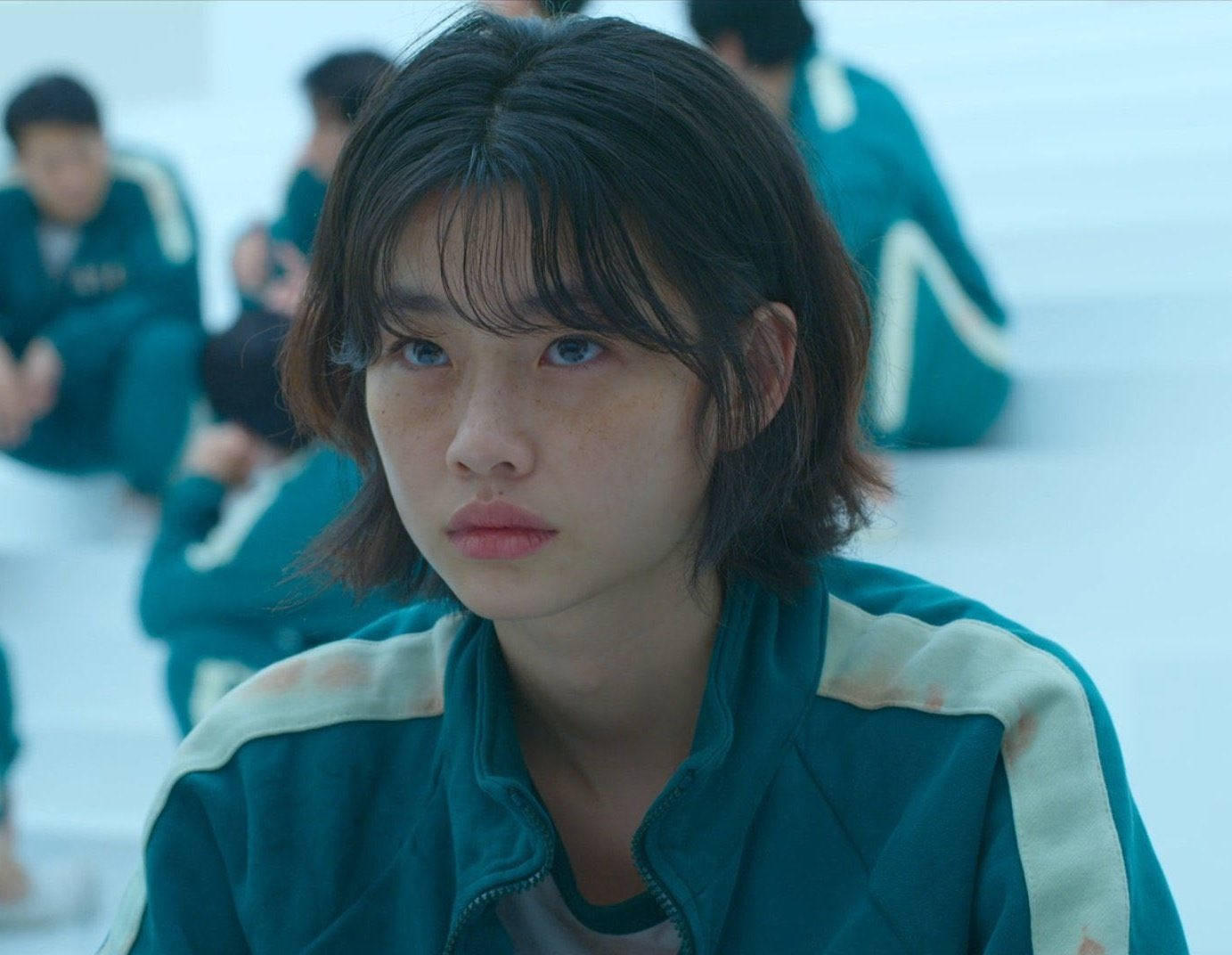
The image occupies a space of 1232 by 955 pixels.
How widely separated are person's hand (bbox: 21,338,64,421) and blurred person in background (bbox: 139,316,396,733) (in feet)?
2.62

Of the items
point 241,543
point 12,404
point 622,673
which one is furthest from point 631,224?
point 12,404

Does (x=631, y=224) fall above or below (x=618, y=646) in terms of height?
above

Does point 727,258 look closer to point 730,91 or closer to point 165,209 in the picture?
point 730,91

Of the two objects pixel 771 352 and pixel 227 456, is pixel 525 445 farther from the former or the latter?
pixel 227 456

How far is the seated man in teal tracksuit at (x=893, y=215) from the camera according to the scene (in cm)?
248

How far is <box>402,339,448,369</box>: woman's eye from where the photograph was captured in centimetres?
92

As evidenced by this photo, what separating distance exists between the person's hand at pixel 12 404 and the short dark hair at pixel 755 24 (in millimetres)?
1370

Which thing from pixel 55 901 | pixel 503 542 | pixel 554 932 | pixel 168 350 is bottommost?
pixel 55 901

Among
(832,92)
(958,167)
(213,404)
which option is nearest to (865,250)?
(832,92)

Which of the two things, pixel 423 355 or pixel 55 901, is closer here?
pixel 423 355

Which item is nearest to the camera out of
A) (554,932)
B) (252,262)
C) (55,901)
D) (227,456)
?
(554,932)

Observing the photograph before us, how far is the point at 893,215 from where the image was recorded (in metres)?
2.49

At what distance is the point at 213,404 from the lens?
8.29ft

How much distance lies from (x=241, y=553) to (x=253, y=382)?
0.28 m
